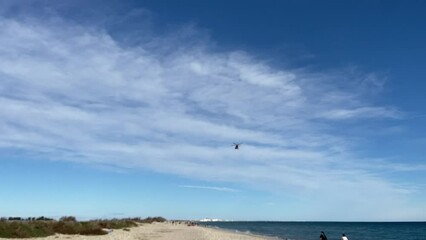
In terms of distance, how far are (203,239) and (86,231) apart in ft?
48.4

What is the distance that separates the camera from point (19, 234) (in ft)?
148

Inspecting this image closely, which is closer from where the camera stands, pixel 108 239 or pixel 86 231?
pixel 108 239

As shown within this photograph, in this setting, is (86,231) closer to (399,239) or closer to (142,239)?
(142,239)

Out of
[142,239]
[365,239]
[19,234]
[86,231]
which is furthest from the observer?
[365,239]

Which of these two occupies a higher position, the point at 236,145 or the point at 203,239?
the point at 236,145

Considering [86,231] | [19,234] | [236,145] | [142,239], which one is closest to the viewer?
[236,145]

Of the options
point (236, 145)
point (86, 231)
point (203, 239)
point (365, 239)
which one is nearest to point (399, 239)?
point (365, 239)

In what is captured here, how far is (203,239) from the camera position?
5528 cm

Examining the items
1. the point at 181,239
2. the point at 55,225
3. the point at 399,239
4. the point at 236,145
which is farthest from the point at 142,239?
the point at 399,239

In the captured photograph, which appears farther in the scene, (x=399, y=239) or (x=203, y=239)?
(x=399, y=239)

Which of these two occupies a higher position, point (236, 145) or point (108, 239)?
point (236, 145)

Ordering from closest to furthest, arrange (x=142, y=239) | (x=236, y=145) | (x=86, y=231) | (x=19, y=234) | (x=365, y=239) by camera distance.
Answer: (x=236, y=145), (x=19, y=234), (x=142, y=239), (x=86, y=231), (x=365, y=239)

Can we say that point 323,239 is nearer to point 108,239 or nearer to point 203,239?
point 203,239

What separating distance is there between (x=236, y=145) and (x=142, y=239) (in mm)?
25953
